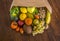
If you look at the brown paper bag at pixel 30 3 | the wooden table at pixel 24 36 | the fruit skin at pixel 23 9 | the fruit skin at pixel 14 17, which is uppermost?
the brown paper bag at pixel 30 3

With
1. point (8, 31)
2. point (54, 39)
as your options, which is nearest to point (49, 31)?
point (54, 39)

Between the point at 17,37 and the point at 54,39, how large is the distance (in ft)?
0.96

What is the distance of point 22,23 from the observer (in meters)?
1.33

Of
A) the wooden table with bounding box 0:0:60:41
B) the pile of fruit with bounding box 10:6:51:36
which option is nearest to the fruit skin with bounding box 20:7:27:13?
the pile of fruit with bounding box 10:6:51:36

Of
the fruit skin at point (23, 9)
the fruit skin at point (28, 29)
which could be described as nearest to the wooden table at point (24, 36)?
the fruit skin at point (28, 29)

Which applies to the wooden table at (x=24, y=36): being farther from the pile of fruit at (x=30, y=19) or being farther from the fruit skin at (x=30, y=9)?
the fruit skin at (x=30, y=9)

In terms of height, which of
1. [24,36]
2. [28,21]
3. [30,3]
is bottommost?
[24,36]

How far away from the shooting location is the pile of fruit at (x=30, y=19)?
1.29 m

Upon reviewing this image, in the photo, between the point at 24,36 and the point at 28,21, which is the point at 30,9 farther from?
the point at 24,36

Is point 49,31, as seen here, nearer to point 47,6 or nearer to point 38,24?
point 38,24

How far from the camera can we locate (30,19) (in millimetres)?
1322

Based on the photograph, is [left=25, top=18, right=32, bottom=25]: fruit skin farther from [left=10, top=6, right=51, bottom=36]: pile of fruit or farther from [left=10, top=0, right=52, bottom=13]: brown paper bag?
[left=10, top=0, right=52, bottom=13]: brown paper bag

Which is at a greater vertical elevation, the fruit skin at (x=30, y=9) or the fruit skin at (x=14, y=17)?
the fruit skin at (x=30, y=9)

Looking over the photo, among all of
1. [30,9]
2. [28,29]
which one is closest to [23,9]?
[30,9]
